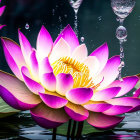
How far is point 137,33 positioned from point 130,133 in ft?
4.68

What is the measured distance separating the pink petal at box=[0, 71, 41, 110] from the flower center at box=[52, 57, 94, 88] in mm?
52

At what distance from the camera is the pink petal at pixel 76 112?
297 millimetres

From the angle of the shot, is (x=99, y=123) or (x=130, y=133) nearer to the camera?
(x=99, y=123)

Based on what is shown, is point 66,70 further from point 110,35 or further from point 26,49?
point 110,35

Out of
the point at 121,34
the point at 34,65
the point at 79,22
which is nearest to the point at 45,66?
the point at 34,65

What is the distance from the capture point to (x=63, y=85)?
0.32 metres

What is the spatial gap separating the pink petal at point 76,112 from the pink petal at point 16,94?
0.03 meters

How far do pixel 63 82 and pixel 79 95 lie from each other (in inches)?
0.9

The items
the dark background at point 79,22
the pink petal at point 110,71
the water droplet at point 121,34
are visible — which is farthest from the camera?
the dark background at point 79,22

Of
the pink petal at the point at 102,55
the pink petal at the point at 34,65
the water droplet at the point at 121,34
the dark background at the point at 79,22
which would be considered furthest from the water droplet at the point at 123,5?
the dark background at the point at 79,22

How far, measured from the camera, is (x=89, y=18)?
1.82m

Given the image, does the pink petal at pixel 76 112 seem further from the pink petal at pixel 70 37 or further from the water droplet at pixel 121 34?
the water droplet at pixel 121 34

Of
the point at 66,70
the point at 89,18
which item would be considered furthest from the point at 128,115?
the point at 89,18

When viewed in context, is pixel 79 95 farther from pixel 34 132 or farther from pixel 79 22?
pixel 79 22
